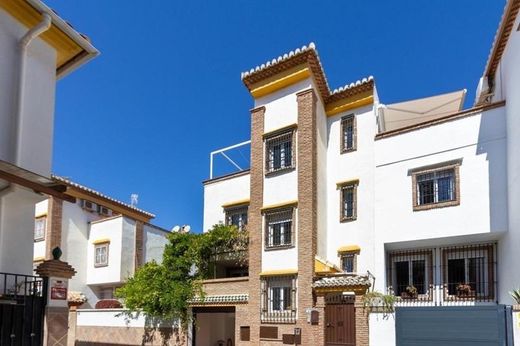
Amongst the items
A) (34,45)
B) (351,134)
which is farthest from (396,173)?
(34,45)

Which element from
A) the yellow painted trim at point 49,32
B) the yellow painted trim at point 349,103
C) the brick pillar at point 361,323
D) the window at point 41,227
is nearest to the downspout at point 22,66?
the yellow painted trim at point 49,32

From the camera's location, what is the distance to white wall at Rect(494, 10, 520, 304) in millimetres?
15359

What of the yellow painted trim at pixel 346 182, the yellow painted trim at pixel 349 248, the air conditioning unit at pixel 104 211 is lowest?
the yellow painted trim at pixel 349 248

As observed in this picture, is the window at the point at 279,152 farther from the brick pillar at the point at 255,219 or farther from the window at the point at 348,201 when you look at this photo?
the window at the point at 348,201

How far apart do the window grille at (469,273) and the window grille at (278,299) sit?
5.39 meters

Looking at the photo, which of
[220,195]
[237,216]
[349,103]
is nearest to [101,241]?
[220,195]

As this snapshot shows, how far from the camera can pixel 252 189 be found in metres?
21.5

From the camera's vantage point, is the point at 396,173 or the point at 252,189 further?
the point at 252,189

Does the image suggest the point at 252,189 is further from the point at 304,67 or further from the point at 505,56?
the point at 505,56

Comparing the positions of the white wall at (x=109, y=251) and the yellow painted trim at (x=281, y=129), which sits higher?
the yellow painted trim at (x=281, y=129)

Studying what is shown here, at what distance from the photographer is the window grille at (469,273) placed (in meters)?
17.9

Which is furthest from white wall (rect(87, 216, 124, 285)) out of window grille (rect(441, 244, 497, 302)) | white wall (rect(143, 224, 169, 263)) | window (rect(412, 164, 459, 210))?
window grille (rect(441, 244, 497, 302))

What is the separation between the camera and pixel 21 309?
8.59 metres

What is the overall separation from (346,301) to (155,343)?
8.67 metres
